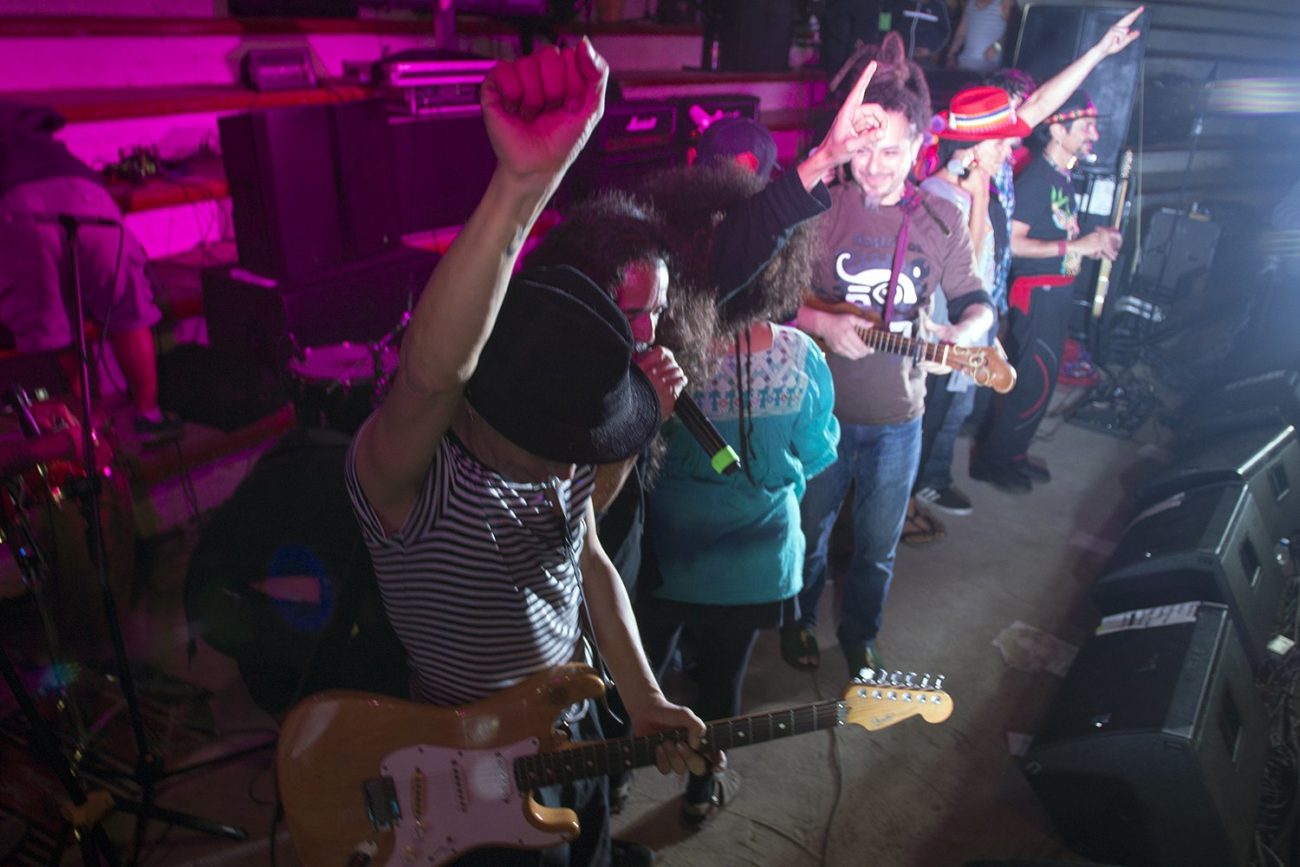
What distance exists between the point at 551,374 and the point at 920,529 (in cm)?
292

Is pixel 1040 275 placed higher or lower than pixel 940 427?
higher

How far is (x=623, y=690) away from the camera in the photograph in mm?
1535

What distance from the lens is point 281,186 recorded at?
3.01 meters

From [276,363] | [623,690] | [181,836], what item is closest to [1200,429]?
[623,690]

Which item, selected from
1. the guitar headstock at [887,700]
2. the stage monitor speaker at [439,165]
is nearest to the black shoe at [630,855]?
the guitar headstock at [887,700]

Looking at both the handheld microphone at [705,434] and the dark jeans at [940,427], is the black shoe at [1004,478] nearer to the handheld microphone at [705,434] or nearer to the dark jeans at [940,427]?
the dark jeans at [940,427]

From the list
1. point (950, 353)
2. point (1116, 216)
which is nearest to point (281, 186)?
point (950, 353)

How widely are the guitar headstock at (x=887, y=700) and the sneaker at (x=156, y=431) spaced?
9.02 ft

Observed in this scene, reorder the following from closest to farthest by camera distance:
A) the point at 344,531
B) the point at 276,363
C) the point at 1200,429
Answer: the point at 344,531
the point at 276,363
the point at 1200,429

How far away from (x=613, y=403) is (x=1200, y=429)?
355 centimetres

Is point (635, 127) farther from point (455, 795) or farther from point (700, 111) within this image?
point (455, 795)

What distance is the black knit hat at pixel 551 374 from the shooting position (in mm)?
→ 1135

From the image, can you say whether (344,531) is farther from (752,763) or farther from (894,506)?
(894,506)

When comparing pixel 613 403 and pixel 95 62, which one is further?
pixel 95 62
